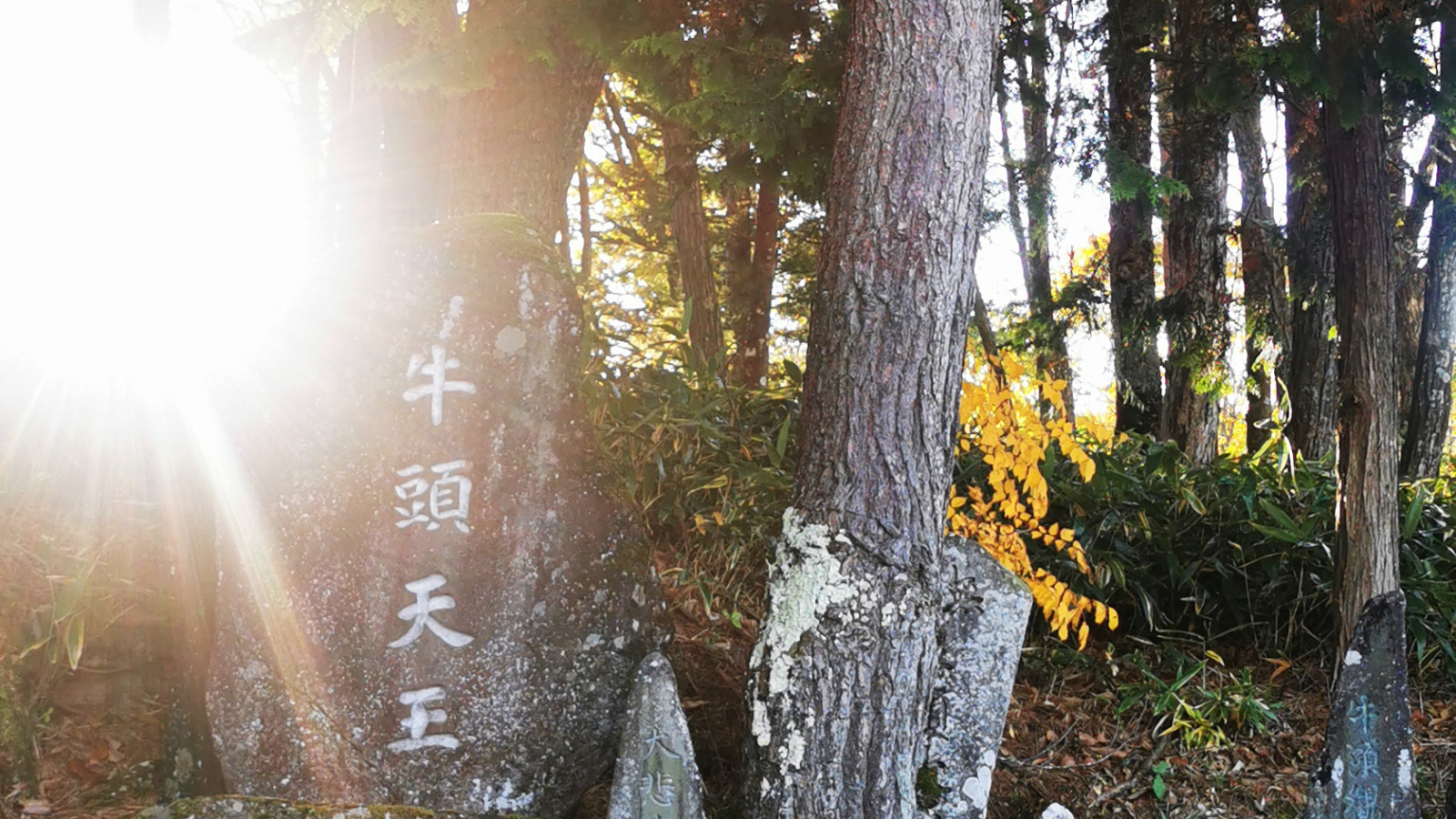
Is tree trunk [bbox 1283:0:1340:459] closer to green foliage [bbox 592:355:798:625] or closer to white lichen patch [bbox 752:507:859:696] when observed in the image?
green foliage [bbox 592:355:798:625]

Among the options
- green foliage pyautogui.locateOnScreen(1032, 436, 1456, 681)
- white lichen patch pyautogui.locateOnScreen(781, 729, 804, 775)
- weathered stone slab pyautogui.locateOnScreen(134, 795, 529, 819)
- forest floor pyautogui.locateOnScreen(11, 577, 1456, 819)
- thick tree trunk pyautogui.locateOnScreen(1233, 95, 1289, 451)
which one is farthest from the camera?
thick tree trunk pyautogui.locateOnScreen(1233, 95, 1289, 451)

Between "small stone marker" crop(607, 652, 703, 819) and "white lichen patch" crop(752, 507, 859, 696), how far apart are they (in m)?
0.32

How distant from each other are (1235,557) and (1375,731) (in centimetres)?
180

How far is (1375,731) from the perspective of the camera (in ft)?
10.8

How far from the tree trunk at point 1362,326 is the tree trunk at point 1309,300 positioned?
1.04m

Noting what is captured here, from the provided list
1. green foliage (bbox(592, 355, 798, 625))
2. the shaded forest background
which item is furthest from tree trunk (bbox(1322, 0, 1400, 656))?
green foliage (bbox(592, 355, 798, 625))

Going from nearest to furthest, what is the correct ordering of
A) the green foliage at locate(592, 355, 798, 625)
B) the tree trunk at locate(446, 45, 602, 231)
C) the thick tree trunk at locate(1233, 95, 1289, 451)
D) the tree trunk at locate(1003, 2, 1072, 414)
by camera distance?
the green foliage at locate(592, 355, 798, 625) < the tree trunk at locate(446, 45, 602, 231) < the tree trunk at locate(1003, 2, 1072, 414) < the thick tree trunk at locate(1233, 95, 1289, 451)

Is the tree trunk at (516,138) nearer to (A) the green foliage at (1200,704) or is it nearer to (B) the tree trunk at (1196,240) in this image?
(B) the tree trunk at (1196,240)

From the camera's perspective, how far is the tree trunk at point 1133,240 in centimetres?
580

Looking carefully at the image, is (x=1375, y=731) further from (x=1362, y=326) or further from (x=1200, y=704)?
(x=1362, y=326)

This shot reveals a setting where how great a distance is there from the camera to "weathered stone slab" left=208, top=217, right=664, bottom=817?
321cm

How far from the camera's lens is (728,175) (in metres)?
5.13

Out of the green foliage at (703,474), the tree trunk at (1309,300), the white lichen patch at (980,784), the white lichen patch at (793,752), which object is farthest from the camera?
the tree trunk at (1309,300)

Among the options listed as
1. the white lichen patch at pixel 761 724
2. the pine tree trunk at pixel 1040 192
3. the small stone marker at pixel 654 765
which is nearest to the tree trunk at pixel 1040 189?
the pine tree trunk at pixel 1040 192
